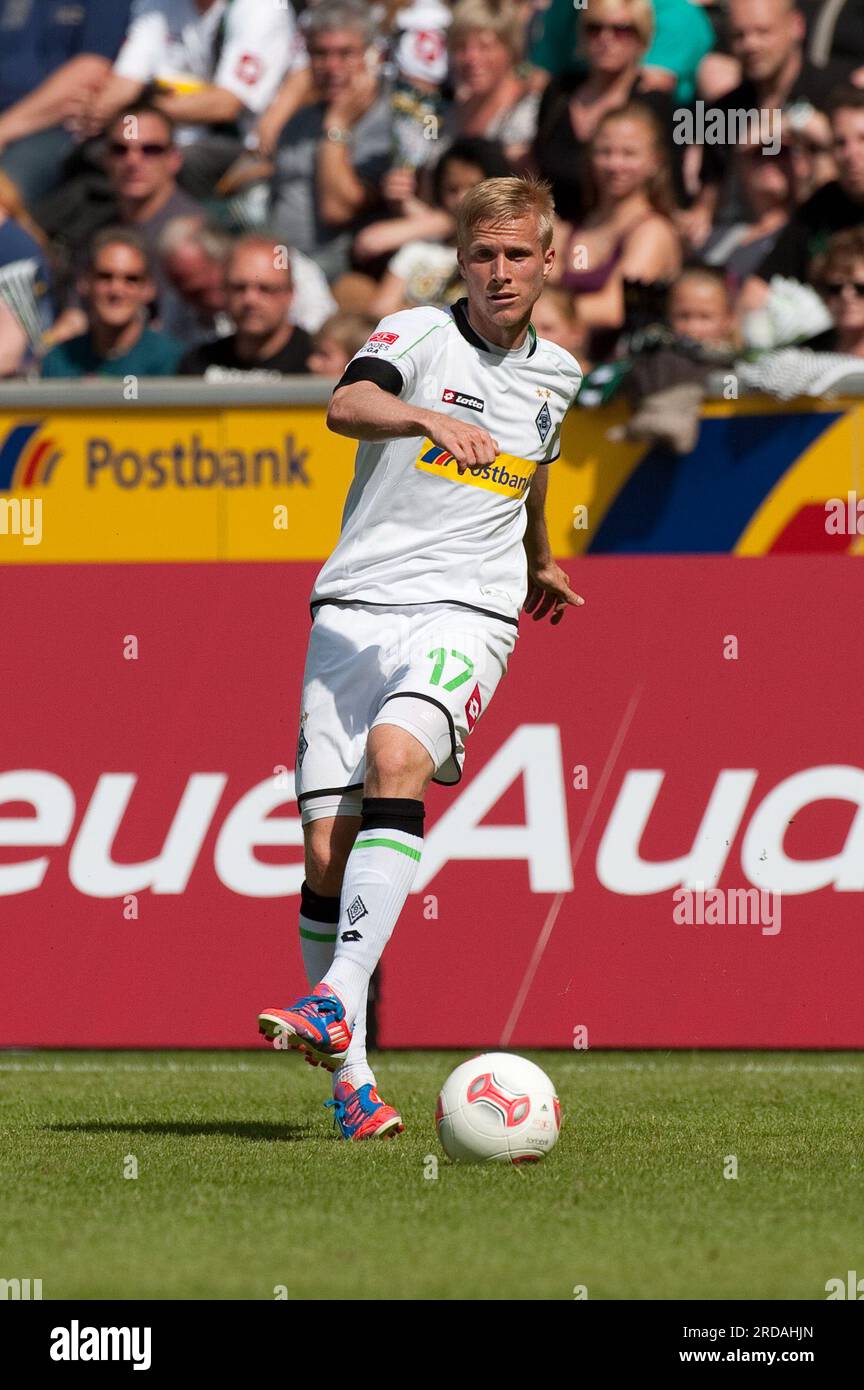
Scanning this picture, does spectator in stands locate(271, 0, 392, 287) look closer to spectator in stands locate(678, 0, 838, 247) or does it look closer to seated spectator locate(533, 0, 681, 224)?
seated spectator locate(533, 0, 681, 224)

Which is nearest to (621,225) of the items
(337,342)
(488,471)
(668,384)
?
(337,342)

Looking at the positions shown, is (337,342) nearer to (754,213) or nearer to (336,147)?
(336,147)

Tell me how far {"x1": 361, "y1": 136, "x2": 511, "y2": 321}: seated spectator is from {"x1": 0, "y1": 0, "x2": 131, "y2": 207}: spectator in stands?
239 cm

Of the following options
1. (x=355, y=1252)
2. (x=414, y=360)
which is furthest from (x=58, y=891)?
(x=355, y=1252)

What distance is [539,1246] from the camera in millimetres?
4016

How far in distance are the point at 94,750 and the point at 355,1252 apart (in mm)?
4484

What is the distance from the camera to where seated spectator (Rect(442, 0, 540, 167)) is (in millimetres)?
11289

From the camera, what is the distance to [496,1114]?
5.09 metres

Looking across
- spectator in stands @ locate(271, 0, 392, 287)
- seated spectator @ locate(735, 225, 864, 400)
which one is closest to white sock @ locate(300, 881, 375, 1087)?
seated spectator @ locate(735, 225, 864, 400)

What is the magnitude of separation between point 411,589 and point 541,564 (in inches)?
26.6

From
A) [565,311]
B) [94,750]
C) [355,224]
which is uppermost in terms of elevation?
[355,224]

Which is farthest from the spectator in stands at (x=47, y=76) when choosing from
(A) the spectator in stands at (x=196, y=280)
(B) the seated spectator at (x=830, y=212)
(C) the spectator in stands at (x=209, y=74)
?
(B) the seated spectator at (x=830, y=212)
